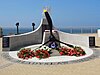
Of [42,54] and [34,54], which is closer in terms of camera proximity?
[42,54]

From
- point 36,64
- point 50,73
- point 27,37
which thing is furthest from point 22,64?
point 27,37

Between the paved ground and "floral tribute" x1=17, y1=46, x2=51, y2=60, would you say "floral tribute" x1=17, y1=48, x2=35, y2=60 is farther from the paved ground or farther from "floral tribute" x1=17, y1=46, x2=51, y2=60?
the paved ground

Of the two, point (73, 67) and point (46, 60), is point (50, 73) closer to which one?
point (73, 67)

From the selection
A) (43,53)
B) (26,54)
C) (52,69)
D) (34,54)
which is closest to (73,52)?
(43,53)

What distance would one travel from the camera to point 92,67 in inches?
332

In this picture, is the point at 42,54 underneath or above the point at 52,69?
above

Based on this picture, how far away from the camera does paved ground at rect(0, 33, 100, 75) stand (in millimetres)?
7622

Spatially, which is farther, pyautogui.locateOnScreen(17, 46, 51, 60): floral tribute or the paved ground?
pyautogui.locateOnScreen(17, 46, 51, 60): floral tribute

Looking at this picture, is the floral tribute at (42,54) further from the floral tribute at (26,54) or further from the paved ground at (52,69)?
the paved ground at (52,69)

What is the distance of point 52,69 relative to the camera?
8.23 meters

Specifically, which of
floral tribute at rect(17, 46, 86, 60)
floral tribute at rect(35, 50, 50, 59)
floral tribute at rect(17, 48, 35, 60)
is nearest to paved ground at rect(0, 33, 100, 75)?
floral tribute at rect(17, 48, 35, 60)

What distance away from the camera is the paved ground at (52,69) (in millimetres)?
7622

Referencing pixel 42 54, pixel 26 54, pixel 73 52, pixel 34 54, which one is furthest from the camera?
pixel 73 52

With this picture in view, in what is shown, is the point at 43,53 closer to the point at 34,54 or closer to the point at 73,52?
the point at 34,54
